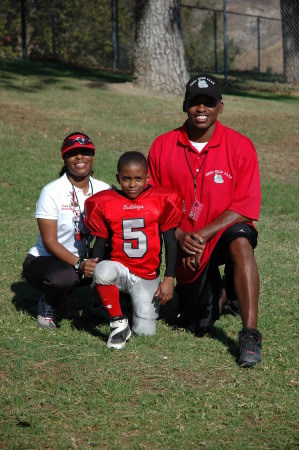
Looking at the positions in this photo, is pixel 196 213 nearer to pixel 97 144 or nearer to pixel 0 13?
pixel 97 144

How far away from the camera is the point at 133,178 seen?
5.38 meters

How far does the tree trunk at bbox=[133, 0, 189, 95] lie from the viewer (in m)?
16.3

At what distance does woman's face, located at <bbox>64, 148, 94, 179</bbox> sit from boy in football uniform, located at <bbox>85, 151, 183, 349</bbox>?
1.31 feet

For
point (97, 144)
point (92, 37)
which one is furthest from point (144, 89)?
point (92, 37)

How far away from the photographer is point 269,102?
1803 centimetres

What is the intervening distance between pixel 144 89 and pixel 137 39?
3.80 ft

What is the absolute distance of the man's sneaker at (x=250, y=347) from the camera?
5.07m

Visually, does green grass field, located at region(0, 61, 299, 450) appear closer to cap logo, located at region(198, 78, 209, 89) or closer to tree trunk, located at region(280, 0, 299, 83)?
cap logo, located at region(198, 78, 209, 89)

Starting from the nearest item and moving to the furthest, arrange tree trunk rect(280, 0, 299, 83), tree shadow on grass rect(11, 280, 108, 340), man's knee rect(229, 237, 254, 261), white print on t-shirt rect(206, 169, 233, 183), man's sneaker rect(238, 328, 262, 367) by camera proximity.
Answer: man's sneaker rect(238, 328, 262, 367), man's knee rect(229, 237, 254, 261), white print on t-shirt rect(206, 169, 233, 183), tree shadow on grass rect(11, 280, 108, 340), tree trunk rect(280, 0, 299, 83)

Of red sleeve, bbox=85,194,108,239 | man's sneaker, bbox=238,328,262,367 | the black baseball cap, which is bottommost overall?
man's sneaker, bbox=238,328,262,367

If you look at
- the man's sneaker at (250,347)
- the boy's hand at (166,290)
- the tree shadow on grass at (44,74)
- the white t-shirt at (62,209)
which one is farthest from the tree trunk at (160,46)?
the man's sneaker at (250,347)

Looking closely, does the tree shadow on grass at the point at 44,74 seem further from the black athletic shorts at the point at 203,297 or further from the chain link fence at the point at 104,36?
the black athletic shorts at the point at 203,297

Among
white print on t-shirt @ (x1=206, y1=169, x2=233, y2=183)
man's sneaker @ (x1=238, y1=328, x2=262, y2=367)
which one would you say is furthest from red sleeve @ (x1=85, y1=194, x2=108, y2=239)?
man's sneaker @ (x1=238, y1=328, x2=262, y2=367)

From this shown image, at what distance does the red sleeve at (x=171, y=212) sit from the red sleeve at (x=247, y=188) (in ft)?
1.24
